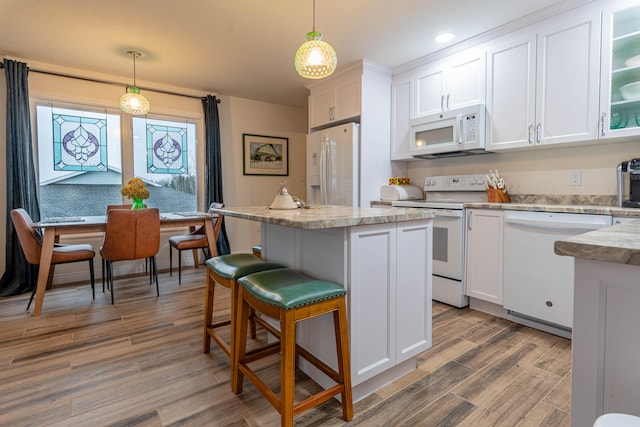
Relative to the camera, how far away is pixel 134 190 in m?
3.21

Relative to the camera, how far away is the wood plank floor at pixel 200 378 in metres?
1.48

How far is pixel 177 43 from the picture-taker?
10.1ft

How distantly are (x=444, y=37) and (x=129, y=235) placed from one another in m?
3.42

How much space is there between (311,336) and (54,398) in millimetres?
1317

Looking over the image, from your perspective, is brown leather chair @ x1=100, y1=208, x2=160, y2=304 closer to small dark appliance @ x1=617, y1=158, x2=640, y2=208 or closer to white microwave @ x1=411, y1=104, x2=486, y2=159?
white microwave @ x1=411, y1=104, x2=486, y2=159

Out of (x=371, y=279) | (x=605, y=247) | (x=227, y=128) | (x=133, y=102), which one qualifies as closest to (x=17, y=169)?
(x=133, y=102)

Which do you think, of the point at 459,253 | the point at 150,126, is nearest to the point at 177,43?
the point at 150,126

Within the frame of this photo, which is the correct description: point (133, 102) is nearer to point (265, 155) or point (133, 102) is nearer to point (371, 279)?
point (265, 155)

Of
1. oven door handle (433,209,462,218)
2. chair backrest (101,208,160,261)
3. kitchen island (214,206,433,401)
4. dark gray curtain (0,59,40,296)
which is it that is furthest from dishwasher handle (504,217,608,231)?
dark gray curtain (0,59,40,296)

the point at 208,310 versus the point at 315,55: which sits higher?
the point at 315,55

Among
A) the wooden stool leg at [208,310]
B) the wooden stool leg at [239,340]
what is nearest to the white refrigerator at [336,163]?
the wooden stool leg at [208,310]

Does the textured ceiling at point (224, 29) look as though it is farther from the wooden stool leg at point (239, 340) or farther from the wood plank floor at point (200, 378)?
the wood plank floor at point (200, 378)

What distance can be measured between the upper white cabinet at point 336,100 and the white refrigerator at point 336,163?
0.55 ft

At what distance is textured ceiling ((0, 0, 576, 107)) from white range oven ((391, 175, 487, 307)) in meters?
1.41
